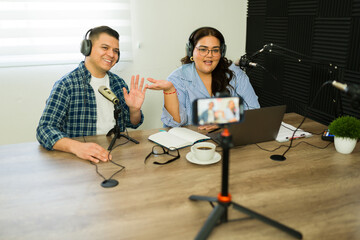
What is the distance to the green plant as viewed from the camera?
4.99 feet

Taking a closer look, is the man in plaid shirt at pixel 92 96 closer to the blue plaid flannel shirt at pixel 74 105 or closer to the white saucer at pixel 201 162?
the blue plaid flannel shirt at pixel 74 105

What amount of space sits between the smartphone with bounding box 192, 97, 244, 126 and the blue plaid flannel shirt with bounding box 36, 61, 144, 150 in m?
1.04

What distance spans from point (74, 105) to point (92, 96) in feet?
0.40

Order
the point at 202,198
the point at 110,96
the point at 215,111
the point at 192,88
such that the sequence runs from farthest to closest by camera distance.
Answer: the point at 192,88
the point at 110,96
the point at 202,198
the point at 215,111

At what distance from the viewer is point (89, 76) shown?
79.2 inches

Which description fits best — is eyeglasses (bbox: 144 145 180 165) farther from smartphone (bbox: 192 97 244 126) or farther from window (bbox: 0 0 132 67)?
window (bbox: 0 0 132 67)

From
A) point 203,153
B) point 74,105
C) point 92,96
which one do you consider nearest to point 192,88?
point 92,96

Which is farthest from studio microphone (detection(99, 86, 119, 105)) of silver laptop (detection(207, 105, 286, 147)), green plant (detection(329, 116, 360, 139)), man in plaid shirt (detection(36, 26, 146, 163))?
green plant (detection(329, 116, 360, 139))

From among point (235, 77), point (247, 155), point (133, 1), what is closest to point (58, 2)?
point (133, 1)

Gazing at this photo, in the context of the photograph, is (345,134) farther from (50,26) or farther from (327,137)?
(50,26)

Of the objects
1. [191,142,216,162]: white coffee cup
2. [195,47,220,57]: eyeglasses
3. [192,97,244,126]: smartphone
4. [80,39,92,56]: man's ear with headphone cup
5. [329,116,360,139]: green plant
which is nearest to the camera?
[192,97,244,126]: smartphone

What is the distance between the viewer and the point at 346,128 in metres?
1.54

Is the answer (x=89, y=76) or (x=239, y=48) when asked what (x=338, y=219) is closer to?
(x=89, y=76)

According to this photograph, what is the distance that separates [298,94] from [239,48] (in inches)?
38.7
